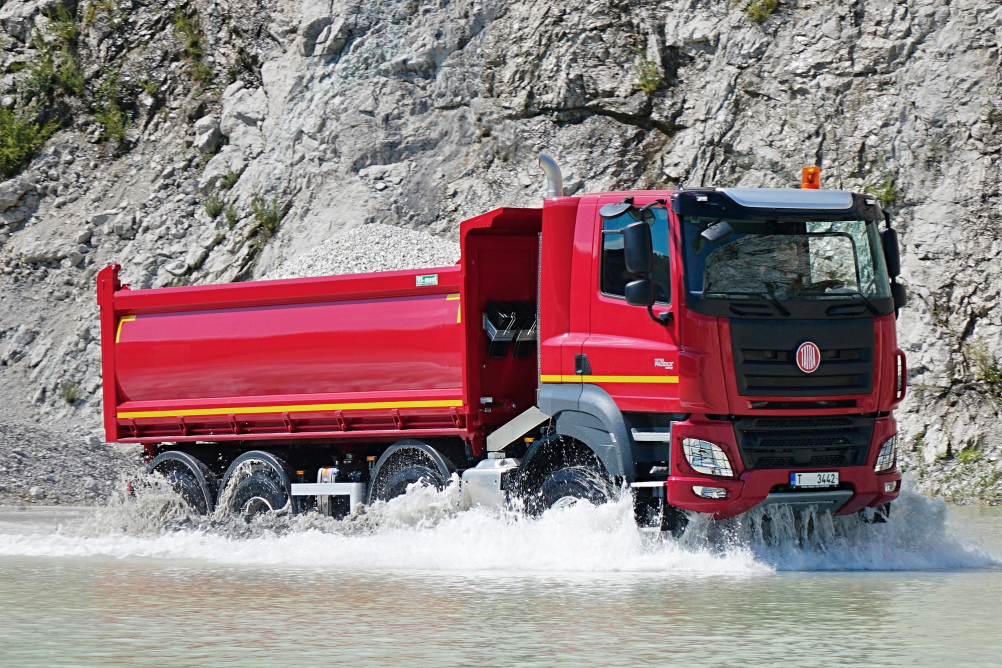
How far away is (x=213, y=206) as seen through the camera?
2811 cm

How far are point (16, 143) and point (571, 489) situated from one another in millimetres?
25008

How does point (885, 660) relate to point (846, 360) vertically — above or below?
below

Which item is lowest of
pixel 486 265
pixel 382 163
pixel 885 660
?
pixel 885 660

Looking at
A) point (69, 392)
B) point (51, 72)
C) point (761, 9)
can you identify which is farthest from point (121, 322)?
point (51, 72)

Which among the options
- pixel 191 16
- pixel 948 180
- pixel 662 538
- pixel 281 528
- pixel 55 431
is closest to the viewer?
pixel 662 538

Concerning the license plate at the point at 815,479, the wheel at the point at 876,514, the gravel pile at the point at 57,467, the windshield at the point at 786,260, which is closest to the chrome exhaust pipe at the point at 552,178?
the windshield at the point at 786,260

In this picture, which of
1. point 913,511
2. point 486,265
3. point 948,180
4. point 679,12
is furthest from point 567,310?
point 679,12

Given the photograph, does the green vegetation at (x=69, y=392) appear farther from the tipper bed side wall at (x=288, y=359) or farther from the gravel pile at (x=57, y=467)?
the tipper bed side wall at (x=288, y=359)

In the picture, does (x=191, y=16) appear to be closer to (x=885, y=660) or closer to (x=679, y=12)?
(x=679, y=12)

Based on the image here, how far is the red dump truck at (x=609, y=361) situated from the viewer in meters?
9.88

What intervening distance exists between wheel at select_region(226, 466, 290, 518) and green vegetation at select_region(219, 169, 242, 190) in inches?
619

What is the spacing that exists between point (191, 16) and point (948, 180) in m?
19.7

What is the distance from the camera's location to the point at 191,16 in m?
32.7

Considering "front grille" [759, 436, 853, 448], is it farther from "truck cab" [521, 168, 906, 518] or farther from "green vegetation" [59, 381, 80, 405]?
"green vegetation" [59, 381, 80, 405]
